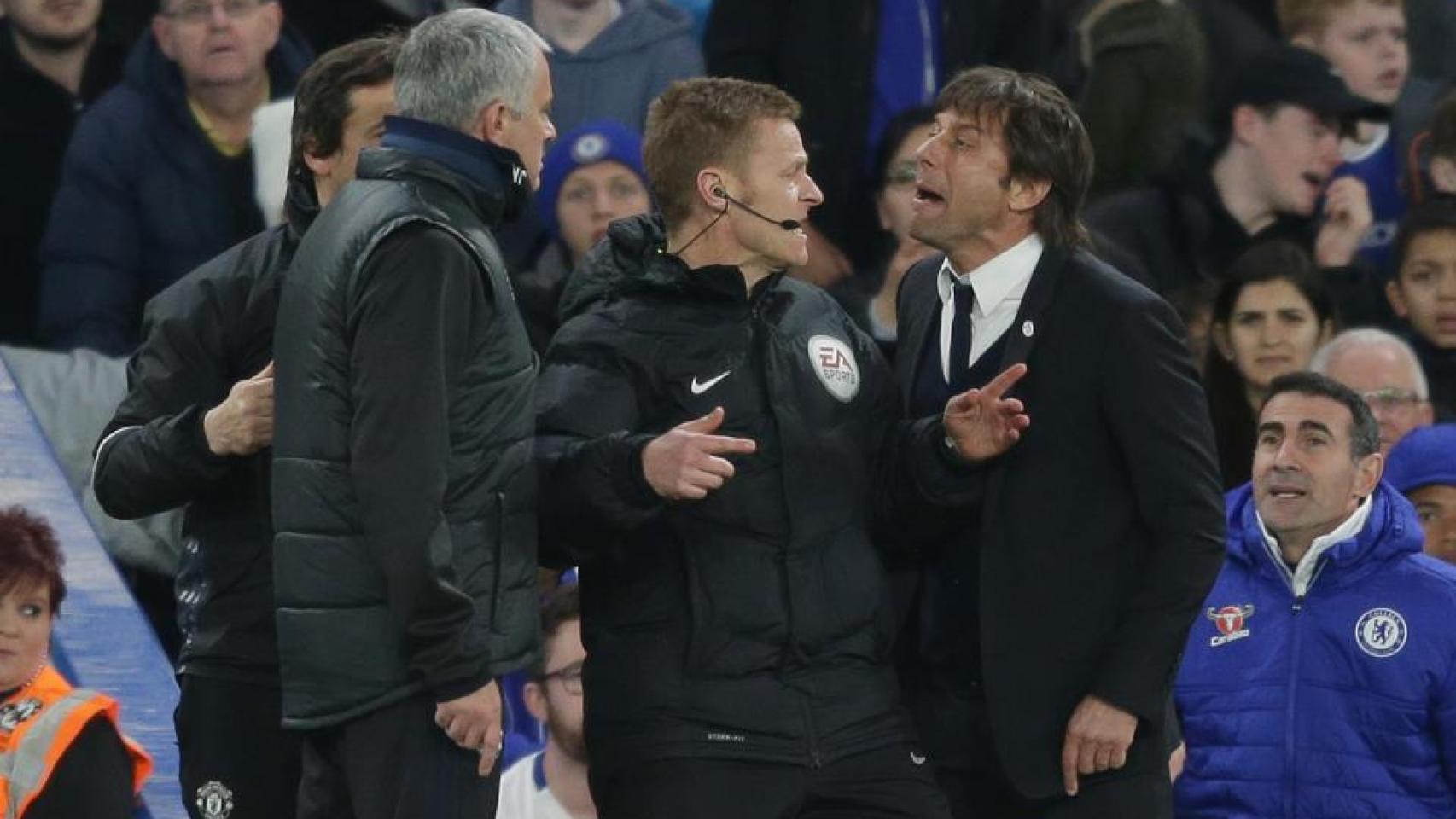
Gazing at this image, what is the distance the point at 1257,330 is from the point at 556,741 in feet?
7.67

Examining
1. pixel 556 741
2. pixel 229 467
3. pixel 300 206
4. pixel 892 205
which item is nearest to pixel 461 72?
pixel 300 206

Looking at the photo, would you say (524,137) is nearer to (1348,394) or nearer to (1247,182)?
(1348,394)

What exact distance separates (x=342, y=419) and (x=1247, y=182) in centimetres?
452

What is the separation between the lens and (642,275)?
5590 mm

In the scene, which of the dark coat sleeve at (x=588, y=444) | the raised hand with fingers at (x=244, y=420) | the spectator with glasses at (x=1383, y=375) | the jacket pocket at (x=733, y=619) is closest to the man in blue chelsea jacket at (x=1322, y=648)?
the spectator with glasses at (x=1383, y=375)

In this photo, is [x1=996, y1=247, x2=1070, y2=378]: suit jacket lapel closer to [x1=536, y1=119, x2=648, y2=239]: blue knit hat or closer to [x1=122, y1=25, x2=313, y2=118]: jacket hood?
[x1=536, y1=119, x2=648, y2=239]: blue knit hat

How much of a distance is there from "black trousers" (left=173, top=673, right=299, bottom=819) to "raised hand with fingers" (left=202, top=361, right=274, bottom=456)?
452mm

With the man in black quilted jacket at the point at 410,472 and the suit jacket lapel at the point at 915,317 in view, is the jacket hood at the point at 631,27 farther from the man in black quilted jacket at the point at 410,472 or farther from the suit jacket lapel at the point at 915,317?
the man in black quilted jacket at the point at 410,472

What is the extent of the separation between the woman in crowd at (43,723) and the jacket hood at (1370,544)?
2437 mm

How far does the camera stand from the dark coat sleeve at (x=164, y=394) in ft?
18.1

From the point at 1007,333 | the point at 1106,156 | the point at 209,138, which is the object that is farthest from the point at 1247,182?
the point at 1007,333

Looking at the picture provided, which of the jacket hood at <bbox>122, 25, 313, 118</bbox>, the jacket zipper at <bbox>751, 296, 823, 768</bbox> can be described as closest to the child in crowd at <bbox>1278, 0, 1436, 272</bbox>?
the jacket hood at <bbox>122, 25, 313, 118</bbox>

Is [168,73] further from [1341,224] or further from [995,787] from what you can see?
[995,787]

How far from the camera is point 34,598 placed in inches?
249
